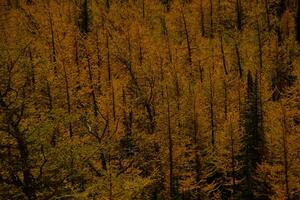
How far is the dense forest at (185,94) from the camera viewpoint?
32.2 meters

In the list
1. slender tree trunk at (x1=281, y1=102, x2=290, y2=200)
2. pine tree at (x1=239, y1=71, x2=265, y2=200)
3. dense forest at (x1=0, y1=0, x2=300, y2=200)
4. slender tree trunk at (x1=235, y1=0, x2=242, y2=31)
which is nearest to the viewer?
slender tree trunk at (x1=281, y1=102, x2=290, y2=200)

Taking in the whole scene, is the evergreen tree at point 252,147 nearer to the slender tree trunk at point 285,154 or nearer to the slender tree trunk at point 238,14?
the slender tree trunk at point 285,154

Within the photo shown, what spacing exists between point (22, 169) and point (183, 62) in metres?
39.2

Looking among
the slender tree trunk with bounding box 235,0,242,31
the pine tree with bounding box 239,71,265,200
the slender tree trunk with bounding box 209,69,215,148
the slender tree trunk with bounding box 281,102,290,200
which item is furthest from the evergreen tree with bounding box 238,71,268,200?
the slender tree trunk with bounding box 235,0,242,31

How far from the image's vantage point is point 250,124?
37281mm

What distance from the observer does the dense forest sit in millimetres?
32219

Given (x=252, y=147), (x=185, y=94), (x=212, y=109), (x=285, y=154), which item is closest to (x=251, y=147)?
(x=252, y=147)

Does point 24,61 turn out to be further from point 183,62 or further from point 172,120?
point 183,62

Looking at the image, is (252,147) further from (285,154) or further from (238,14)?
(238,14)

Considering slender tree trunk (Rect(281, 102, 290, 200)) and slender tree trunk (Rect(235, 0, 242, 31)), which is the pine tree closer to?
slender tree trunk (Rect(281, 102, 290, 200))

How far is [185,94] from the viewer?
3891 centimetres

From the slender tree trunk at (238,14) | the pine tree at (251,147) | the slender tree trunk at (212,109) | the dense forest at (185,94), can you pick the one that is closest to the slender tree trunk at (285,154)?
the dense forest at (185,94)

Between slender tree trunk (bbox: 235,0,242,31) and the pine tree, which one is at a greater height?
slender tree trunk (bbox: 235,0,242,31)

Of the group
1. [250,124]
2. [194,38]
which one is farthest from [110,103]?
[194,38]
